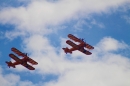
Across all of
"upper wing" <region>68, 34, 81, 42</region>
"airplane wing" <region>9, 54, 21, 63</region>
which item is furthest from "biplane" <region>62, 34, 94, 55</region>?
"airplane wing" <region>9, 54, 21, 63</region>

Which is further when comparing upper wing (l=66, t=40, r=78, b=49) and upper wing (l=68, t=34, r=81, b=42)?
upper wing (l=66, t=40, r=78, b=49)

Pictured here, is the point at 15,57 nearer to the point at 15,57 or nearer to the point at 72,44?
the point at 15,57

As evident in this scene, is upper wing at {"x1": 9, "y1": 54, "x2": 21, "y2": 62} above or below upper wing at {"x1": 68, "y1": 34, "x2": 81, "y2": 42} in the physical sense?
below

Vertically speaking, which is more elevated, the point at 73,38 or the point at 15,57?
the point at 73,38

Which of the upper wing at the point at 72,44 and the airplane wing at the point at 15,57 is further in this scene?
the airplane wing at the point at 15,57

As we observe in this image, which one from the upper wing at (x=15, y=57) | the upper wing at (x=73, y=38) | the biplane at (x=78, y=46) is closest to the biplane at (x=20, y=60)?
the upper wing at (x=15, y=57)

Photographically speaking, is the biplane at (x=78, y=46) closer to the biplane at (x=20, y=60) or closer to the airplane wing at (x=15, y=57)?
the biplane at (x=20, y=60)

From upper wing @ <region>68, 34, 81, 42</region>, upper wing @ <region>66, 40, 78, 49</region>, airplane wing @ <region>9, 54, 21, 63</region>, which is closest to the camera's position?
upper wing @ <region>68, 34, 81, 42</region>

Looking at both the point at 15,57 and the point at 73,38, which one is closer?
the point at 73,38

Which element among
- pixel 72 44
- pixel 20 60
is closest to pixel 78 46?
pixel 72 44

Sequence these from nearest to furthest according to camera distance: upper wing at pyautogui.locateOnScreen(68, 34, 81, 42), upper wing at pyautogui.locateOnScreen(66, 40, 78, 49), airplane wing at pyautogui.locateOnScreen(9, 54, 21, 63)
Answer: upper wing at pyautogui.locateOnScreen(68, 34, 81, 42) < upper wing at pyautogui.locateOnScreen(66, 40, 78, 49) < airplane wing at pyautogui.locateOnScreen(9, 54, 21, 63)

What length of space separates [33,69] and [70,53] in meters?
12.8

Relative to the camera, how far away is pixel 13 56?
103625 millimetres

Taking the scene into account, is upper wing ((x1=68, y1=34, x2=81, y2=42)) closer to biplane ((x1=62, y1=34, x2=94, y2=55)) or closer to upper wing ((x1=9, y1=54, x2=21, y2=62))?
biplane ((x1=62, y1=34, x2=94, y2=55))
